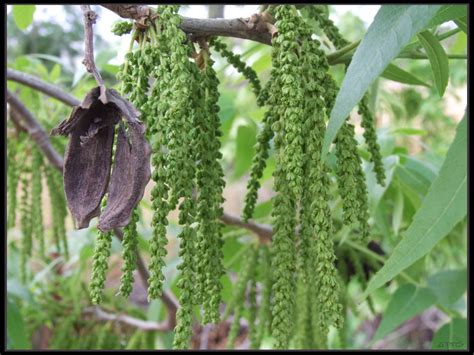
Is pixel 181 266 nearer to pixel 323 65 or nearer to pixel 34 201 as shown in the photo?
pixel 323 65

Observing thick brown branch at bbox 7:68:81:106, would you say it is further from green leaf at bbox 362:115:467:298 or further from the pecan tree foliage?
green leaf at bbox 362:115:467:298

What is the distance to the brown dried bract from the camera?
0.60 metres

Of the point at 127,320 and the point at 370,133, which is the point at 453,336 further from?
the point at 127,320

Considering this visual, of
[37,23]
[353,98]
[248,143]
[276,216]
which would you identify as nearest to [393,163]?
[248,143]

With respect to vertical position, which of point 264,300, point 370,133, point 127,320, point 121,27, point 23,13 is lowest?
point 127,320

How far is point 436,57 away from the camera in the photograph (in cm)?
80

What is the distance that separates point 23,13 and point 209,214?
59 cm

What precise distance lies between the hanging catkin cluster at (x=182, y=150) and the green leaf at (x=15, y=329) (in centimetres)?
84

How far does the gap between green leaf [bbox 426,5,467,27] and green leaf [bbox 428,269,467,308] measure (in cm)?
80

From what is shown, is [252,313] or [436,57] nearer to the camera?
[436,57]

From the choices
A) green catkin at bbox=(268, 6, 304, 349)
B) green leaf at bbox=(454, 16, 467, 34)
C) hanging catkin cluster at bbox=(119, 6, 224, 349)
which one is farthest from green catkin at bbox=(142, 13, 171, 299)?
green leaf at bbox=(454, 16, 467, 34)

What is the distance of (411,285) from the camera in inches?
54.0

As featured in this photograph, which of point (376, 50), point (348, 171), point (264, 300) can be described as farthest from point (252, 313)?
point (376, 50)

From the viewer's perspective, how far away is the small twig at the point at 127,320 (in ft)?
5.28
